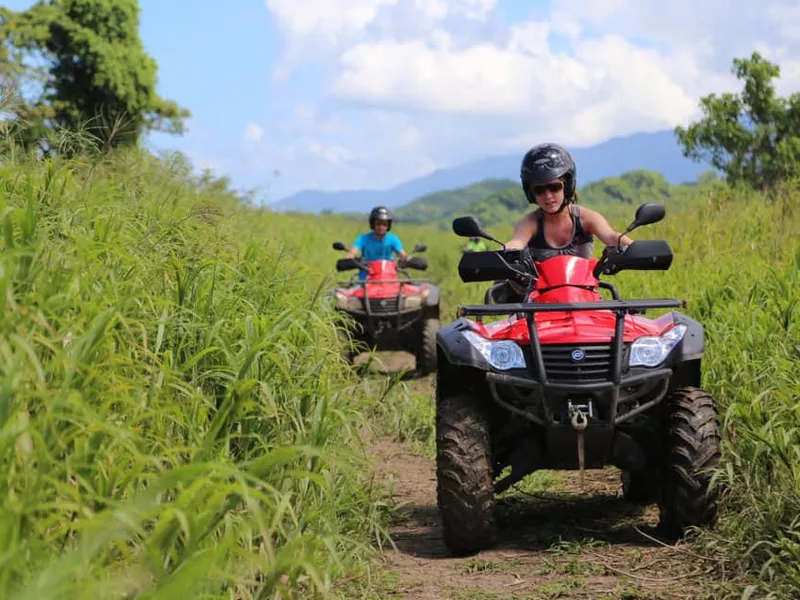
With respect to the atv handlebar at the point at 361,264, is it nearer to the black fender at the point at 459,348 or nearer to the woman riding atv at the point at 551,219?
the woman riding atv at the point at 551,219

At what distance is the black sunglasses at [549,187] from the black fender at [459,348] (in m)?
1.02

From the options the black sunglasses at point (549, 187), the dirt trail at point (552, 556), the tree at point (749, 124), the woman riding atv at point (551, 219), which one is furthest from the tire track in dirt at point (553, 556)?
the tree at point (749, 124)

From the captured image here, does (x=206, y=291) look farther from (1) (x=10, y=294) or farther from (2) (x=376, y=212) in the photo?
(2) (x=376, y=212)

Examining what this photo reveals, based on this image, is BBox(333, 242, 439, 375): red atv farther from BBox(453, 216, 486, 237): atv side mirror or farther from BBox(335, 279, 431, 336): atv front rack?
BBox(453, 216, 486, 237): atv side mirror

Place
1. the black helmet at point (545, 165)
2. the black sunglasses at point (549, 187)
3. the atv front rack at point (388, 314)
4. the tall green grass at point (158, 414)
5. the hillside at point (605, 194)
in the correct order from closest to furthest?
the tall green grass at point (158, 414), the black helmet at point (545, 165), the black sunglasses at point (549, 187), the atv front rack at point (388, 314), the hillside at point (605, 194)

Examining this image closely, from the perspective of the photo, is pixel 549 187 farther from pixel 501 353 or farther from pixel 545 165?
pixel 501 353

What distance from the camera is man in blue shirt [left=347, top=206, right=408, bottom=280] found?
40.6 ft

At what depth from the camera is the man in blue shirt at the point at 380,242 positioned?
12.4m

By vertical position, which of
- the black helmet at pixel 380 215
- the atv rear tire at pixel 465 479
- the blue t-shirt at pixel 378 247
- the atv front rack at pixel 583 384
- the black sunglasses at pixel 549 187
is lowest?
the atv rear tire at pixel 465 479

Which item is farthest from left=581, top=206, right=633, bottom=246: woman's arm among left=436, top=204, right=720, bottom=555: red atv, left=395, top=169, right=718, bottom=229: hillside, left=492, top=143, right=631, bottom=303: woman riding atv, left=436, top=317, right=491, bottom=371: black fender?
left=395, top=169, right=718, bottom=229: hillside

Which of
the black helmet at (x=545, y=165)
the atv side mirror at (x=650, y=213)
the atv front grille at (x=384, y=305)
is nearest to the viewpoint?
the atv side mirror at (x=650, y=213)

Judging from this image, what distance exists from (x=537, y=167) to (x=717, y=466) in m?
1.83

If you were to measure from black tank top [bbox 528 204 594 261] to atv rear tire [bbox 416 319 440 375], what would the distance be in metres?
5.32

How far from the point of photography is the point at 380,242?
1249 centimetres
